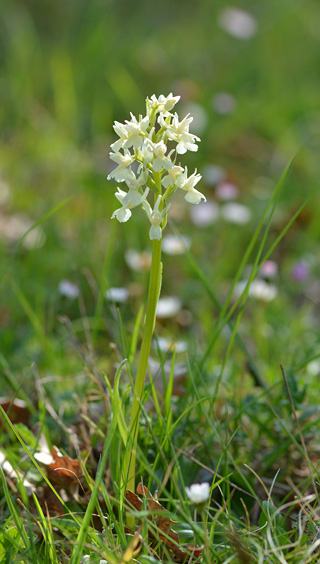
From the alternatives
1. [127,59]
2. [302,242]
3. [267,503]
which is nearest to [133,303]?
[302,242]

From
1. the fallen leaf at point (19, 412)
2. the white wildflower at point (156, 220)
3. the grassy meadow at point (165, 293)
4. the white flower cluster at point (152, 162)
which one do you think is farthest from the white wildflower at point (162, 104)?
the fallen leaf at point (19, 412)

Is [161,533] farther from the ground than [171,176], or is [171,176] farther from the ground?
[171,176]

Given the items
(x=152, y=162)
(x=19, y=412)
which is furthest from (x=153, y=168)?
(x=19, y=412)

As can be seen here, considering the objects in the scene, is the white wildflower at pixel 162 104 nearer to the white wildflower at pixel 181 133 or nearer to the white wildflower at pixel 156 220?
the white wildflower at pixel 181 133

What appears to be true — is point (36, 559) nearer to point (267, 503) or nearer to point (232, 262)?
point (267, 503)

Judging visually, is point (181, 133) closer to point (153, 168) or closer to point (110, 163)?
point (153, 168)

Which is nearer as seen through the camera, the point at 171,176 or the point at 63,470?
the point at 171,176

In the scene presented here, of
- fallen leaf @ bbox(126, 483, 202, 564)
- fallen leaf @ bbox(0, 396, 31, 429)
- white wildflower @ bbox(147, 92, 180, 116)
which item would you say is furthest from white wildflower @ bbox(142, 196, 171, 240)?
fallen leaf @ bbox(0, 396, 31, 429)

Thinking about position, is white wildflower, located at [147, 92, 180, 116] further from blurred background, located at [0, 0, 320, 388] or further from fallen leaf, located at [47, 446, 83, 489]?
fallen leaf, located at [47, 446, 83, 489]
